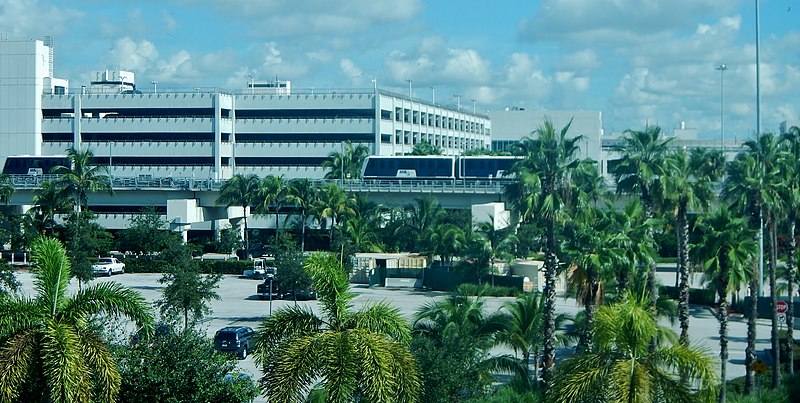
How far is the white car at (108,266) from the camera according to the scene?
6575 cm

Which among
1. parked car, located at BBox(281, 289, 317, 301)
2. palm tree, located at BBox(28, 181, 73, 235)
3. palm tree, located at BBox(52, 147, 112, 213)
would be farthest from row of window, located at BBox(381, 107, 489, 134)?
parked car, located at BBox(281, 289, 317, 301)

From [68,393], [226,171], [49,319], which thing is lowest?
[68,393]

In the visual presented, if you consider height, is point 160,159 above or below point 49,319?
above

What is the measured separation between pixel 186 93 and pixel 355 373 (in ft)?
270

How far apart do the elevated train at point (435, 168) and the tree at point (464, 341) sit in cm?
5540

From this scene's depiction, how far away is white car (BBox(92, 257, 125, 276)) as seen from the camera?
65750 mm

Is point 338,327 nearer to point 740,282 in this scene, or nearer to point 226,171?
point 740,282

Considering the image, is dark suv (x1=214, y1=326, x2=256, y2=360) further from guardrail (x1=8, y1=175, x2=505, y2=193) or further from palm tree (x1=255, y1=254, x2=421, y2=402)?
guardrail (x1=8, y1=175, x2=505, y2=193)

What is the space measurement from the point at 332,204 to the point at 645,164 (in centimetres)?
3825

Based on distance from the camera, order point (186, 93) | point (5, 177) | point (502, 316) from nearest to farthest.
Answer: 1. point (502, 316)
2. point (5, 177)
3. point (186, 93)

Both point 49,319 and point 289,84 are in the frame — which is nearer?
point 49,319

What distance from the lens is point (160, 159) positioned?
3728 inches

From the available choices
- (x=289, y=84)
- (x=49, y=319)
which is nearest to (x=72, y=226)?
(x=289, y=84)

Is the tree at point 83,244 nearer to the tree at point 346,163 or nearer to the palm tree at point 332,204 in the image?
the palm tree at point 332,204
